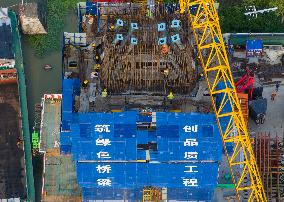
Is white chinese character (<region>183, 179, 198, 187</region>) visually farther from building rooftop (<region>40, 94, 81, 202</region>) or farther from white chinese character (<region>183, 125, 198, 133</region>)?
building rooftop (<region>40, 94, 81, 202</region>)

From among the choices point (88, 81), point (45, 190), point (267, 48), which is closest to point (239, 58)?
point (267, 48)

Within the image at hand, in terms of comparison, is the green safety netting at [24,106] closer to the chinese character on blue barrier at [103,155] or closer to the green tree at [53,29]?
the green tree at [53,29]

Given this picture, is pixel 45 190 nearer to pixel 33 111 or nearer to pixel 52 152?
pixel 52 152

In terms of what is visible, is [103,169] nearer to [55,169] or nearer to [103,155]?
[103,155]

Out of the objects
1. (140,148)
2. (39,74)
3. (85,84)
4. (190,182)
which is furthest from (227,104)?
(39,74)

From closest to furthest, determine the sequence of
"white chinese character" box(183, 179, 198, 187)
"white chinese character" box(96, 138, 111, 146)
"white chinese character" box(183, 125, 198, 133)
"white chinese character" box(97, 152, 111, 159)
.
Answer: "white chinese character" box(183, 125, 198, 133) < "white chinese character" box(96, 138, 111, 146) < "white chinese character" box(97, 152, 111, 159) < "white chinese character" box(183, 179, 198, 187)

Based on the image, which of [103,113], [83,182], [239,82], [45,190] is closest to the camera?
[103,113]

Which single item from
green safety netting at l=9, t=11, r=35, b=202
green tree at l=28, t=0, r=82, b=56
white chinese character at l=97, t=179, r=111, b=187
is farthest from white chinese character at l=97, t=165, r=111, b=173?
green tree at l=28, t=0, r=82, b=56
